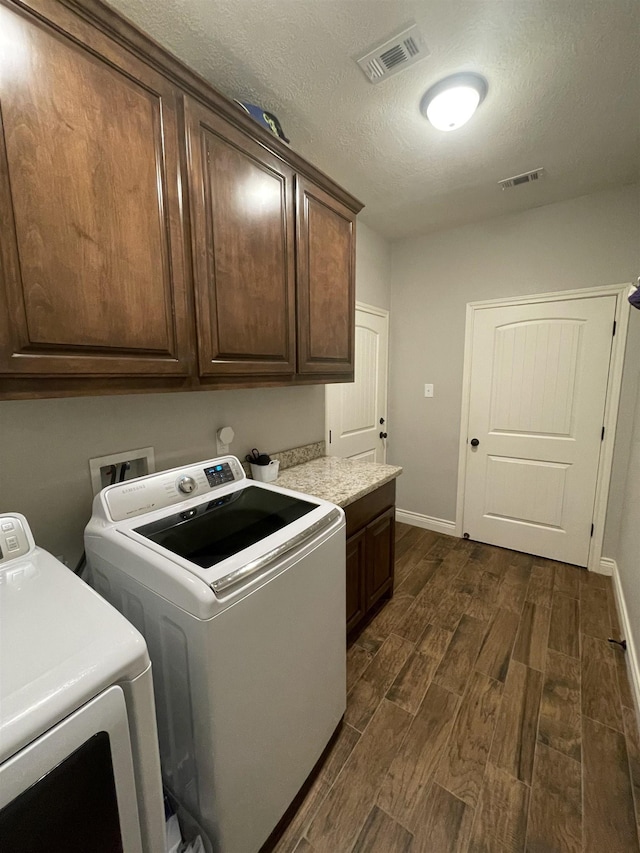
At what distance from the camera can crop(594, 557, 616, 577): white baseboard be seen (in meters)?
2.43

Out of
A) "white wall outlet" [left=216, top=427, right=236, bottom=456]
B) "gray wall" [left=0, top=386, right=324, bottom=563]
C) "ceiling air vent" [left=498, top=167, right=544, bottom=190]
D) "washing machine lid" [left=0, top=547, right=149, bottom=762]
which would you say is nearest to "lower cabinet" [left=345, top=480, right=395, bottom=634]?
"white wall outlet" [left=216, top=427, right=236, bottom=456]

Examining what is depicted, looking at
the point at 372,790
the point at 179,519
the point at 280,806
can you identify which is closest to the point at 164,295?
the point at 179,519

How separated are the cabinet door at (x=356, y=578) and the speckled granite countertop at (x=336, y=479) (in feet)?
0.81

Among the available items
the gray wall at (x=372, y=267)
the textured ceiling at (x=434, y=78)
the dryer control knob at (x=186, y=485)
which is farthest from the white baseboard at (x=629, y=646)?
the gray wall at (x=372, y=267)

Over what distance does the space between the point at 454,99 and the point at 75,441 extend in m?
2.04

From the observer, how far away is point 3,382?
2.63ft

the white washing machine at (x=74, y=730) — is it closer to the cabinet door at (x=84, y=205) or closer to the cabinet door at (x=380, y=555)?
the cabinet door at (x=84, y=205)

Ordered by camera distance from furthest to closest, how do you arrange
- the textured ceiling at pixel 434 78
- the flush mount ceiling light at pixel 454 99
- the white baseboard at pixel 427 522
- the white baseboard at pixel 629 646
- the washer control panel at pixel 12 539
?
the white baseboard at pixel 427 522 < the white baseboard at pixel 629 646 < the flush mount ceiling light at pixel 454 99 < the textured ceiling at pixel 434 78 < the washer control panel at pixel 12 539

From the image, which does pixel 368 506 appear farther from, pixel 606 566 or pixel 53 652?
pixel 606 566

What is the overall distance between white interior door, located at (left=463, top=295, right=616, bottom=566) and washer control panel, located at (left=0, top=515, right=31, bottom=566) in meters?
2.87

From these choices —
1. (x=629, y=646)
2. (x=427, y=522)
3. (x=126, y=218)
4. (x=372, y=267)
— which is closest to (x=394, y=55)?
(x=126, y=218)

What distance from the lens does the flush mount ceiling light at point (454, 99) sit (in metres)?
1.37

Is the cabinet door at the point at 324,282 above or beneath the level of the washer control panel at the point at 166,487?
above

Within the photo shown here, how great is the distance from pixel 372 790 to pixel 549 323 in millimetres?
2824
